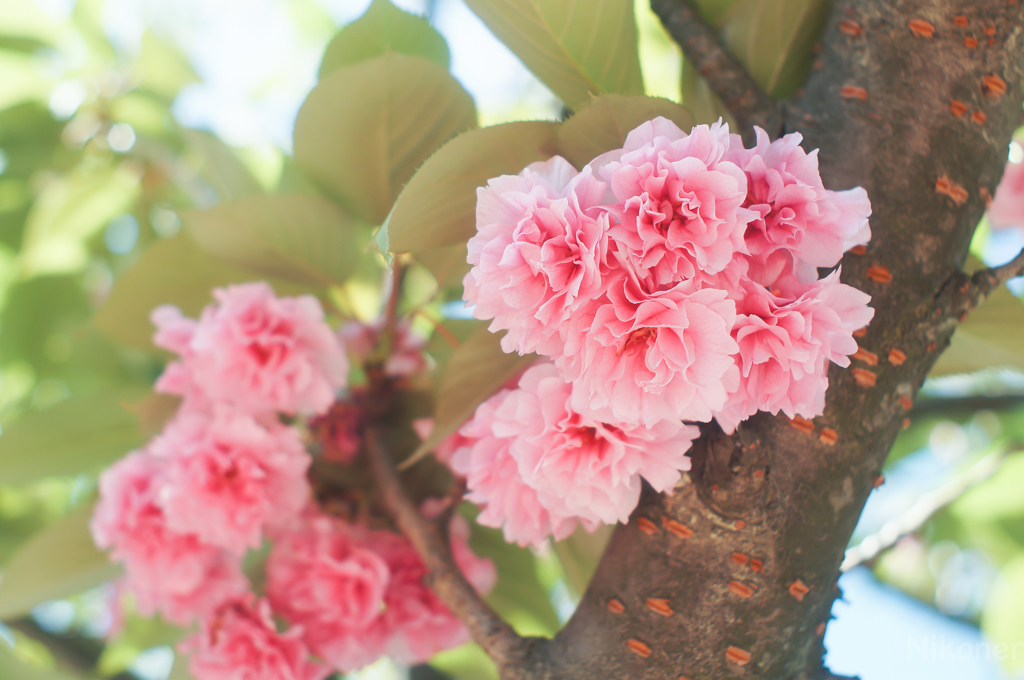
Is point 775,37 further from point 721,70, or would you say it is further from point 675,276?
point 675,276

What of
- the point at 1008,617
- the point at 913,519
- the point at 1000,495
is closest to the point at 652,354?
the point at 913,519

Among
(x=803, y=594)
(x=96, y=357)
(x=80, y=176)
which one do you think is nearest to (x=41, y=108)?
(x=80, y=176)

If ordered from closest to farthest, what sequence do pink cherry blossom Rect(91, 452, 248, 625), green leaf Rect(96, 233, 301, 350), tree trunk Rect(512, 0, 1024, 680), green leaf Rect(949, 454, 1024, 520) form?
tree trunk Rect(512, 0, 1024, 680) < pink cherry blossom Rect(91, 452, 248, 625) < green leaf Rect(96, 233, 301, 350) < green leaf Rect(949, 454, 1024, 520)

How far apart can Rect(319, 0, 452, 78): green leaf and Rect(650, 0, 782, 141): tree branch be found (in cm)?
22

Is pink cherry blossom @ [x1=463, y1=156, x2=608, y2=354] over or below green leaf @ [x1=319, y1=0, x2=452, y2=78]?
below

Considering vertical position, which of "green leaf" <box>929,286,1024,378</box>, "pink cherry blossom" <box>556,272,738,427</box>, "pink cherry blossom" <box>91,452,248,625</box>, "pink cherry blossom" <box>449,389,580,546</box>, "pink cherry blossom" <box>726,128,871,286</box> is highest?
"green leaf" <box>929,286,1024,378</box>

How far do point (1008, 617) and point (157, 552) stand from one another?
1078 millimetres

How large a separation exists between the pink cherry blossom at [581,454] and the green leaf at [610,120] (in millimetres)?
145

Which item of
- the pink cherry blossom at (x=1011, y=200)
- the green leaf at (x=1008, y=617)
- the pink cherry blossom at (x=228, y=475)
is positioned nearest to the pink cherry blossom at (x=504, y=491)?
the pink cherry blossom at (x=228, y=475)

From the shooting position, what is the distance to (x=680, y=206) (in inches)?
13.3

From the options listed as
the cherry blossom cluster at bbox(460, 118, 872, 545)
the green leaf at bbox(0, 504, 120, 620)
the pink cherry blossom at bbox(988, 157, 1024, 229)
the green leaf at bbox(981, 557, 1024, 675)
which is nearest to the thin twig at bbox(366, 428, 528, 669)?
the cherry blossom cluster at bbox(460, 118, 872, 545)

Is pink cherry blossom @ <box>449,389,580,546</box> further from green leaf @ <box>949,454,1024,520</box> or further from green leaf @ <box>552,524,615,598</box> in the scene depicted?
green leaf @ <box>949,454,1024,520</box>

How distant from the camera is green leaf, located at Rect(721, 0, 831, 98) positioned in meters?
0.55

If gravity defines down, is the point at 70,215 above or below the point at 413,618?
above
